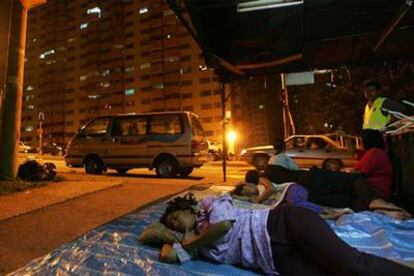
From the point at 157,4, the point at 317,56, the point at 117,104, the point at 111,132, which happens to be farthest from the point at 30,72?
the point at 317,56

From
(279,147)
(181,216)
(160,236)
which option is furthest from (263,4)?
(160,236)

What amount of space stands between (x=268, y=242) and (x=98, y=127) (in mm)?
10090

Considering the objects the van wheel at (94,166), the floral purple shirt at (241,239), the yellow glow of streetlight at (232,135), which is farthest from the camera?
the yellow glow of streetlight at (232,135)

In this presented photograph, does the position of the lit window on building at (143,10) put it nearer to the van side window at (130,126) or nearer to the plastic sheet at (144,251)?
the van side window at (130,126)

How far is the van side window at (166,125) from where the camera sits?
10.9 meters

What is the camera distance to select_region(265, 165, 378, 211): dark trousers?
171 inches

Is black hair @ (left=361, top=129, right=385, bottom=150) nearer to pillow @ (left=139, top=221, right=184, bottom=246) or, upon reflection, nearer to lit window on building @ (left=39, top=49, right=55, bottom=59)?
pillow @ (left=139, top=221, right=184, bottom=246)

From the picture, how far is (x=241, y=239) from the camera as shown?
9.48 ft

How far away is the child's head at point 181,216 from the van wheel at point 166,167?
763 centimetres

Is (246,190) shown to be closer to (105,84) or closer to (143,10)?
(143,10)

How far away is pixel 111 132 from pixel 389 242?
31.9 ft

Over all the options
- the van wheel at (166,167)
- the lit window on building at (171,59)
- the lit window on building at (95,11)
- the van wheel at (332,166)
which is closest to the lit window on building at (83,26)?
the lit window on building at (95,11)

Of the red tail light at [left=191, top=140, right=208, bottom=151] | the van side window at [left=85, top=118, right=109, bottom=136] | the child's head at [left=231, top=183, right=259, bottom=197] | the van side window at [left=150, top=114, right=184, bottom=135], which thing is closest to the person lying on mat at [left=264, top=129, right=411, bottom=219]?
the child's head at [left=231, top=183, right=259, bottom=197]

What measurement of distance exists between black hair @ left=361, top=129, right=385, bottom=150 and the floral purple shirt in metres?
2.44
